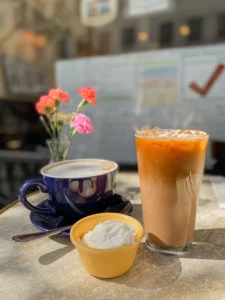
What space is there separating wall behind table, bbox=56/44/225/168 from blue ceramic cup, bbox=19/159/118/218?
4.42 ft

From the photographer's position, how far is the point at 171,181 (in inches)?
21.7

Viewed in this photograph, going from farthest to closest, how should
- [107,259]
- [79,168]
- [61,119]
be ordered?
[61,119] < [79,168] < [107,259]

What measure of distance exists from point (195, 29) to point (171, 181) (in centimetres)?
200

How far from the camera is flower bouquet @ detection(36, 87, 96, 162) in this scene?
80cm

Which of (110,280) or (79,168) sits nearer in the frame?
(110,280)

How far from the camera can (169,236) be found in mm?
566

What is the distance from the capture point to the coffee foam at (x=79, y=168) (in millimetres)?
691

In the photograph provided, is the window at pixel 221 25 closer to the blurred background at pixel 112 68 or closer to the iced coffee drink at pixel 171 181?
the blurred background at pixel 112 68

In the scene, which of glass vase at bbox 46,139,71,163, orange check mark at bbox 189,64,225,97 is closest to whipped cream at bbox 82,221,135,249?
glass vase at bbox 46,139,71,163

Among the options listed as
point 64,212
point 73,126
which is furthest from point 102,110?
point 64,212

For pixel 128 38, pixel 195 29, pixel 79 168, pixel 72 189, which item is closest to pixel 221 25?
pixel 195 29

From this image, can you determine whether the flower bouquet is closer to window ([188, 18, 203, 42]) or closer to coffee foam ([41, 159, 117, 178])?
coffee foam ([41, 159, 117, 178])

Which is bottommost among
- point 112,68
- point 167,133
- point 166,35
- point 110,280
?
point 110,280

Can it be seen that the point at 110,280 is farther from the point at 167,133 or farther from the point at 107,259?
the point at 167,133
